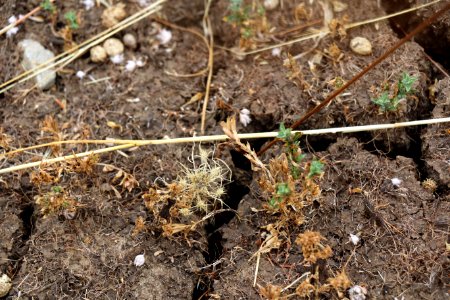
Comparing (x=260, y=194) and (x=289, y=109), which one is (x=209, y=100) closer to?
(x=289, y=109)

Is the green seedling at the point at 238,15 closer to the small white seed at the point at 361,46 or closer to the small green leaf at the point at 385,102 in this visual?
the small white seed at the point at 361,46

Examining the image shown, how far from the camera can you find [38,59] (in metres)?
3.37

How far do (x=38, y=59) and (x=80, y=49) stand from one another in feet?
0.86

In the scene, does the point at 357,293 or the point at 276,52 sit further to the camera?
the point at 276,52

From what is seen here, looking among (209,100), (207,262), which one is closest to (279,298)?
(207,262)

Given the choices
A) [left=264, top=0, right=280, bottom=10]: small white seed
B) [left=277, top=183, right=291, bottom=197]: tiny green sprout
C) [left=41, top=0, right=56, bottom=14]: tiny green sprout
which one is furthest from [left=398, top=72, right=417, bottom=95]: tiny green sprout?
[left=41, top=0, right=56, bottom=14]: tiny green sprout

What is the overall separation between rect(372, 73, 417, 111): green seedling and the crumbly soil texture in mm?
76

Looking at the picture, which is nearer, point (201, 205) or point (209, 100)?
point (201, 205)

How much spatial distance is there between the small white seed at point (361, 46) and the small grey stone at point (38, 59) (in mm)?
Answer: 1823

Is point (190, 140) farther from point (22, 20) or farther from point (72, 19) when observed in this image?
point (22, 20)

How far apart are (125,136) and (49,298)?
0.97 metres

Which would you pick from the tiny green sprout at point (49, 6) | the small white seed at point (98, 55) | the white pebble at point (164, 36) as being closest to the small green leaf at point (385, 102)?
the white pebble at point (164, 36)

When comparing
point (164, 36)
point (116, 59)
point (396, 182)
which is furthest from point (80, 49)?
point (396, 182)

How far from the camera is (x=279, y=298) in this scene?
8.13ft
